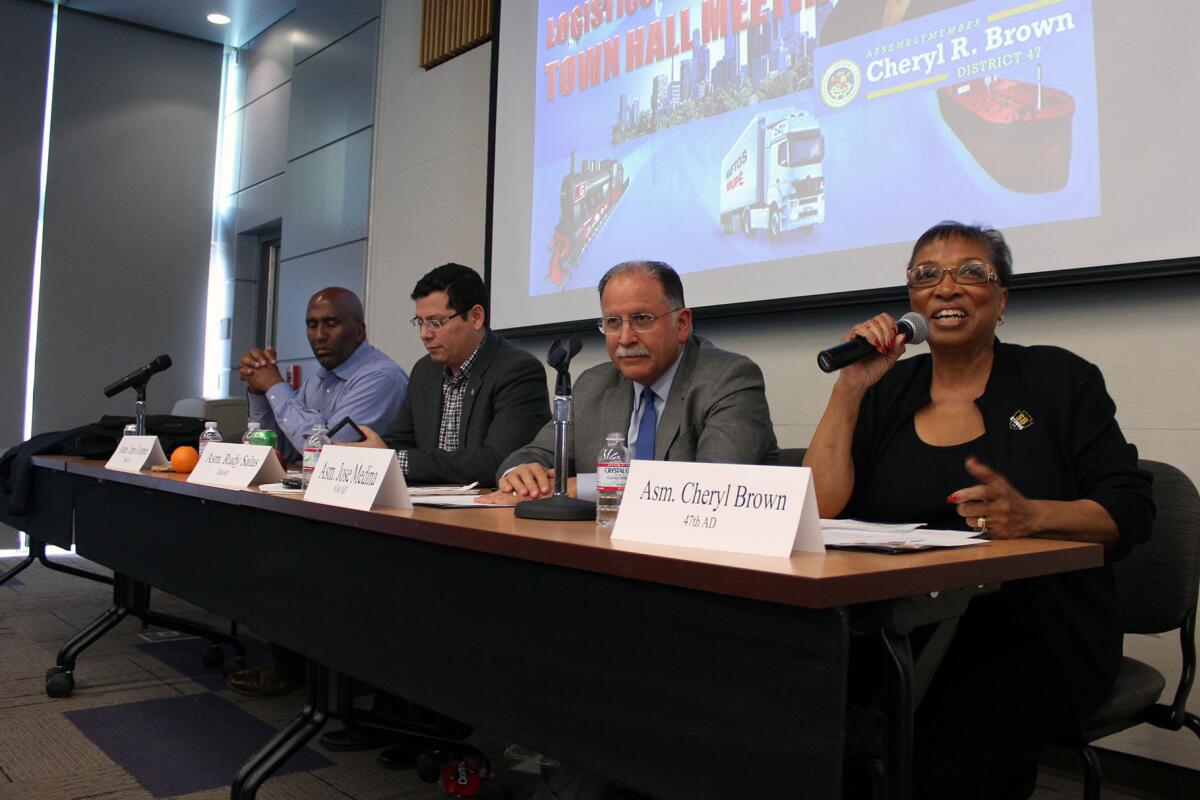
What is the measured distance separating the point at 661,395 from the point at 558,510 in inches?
25.0

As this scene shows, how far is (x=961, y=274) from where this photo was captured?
1.59m

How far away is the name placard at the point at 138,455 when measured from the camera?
2439 millimetres

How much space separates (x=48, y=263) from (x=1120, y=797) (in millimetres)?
6180

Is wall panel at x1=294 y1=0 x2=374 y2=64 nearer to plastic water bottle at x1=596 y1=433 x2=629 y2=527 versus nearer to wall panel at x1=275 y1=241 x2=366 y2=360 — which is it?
wall panel at x1=275 y1=241 x2=366 y2=360

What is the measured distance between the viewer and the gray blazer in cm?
181

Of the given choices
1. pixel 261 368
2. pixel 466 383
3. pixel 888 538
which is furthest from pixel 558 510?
pixel 261 368

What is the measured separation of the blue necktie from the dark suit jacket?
614 millimetres

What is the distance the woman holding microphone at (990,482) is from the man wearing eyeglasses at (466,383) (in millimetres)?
1153

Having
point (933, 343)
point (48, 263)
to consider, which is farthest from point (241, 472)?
point (48, 263)

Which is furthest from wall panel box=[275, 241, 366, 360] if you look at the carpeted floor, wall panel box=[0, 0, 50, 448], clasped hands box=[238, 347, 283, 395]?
the carpeted floor

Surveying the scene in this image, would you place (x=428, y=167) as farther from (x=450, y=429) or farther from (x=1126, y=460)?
(x=1126, y=460)

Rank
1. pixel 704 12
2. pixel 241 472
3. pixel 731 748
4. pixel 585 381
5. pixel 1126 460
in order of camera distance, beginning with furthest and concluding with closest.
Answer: pixel 704 12, pixel 585 381, pixel 241 472, pixel 1126 460, pixel 731 748

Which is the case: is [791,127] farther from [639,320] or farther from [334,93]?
[334,93]

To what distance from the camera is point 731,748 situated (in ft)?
2.88
